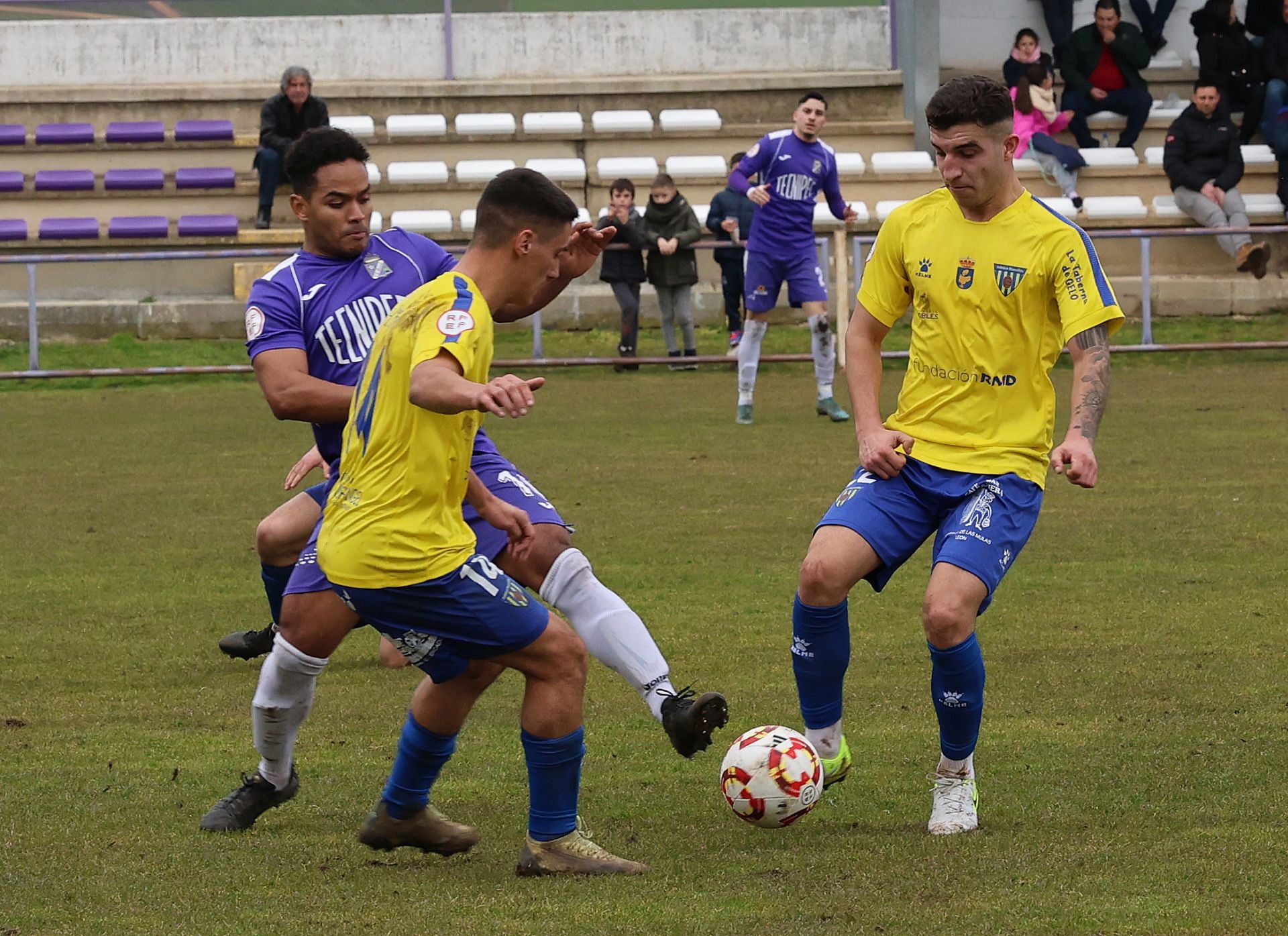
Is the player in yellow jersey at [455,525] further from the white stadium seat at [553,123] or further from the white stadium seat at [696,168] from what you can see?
the white stadium seat at [553,123]

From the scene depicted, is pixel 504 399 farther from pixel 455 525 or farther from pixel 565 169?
pixel 565 169

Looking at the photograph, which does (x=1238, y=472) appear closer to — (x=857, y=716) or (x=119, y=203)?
(x=857, y=716)

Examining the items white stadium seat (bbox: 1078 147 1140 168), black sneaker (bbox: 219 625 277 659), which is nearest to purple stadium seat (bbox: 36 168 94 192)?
white stadium seat (bbox: 1078 147 1140 168)

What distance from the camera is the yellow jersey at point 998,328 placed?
4.78m

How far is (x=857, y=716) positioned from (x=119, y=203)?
17.0 meters

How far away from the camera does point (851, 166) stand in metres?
21.0

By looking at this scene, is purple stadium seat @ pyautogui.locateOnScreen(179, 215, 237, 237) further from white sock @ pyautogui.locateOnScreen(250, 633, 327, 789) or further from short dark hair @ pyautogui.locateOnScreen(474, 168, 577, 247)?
short dark hair @ pyautogui.locateOnScreen(474, 168, 577, 247)

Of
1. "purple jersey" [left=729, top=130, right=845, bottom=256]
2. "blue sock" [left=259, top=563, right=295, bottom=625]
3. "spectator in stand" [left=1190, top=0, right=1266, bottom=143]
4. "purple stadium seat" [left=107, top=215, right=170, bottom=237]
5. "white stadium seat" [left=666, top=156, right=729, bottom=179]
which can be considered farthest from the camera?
"white stadium seat" [left=666, top=156, right=729, bottom=179]

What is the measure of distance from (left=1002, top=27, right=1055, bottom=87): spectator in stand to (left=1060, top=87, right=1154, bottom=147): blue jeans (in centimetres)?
56

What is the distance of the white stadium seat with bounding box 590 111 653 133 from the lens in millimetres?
21797

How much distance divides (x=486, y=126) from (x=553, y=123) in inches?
32.3

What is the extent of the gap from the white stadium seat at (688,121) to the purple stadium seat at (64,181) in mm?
6892

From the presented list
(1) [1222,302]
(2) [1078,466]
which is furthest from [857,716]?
(1) [1222,302]

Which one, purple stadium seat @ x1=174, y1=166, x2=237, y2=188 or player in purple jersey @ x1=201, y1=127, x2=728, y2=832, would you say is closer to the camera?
player in purple jersey @ x1=201, y1=127, x2=728, y2=832
